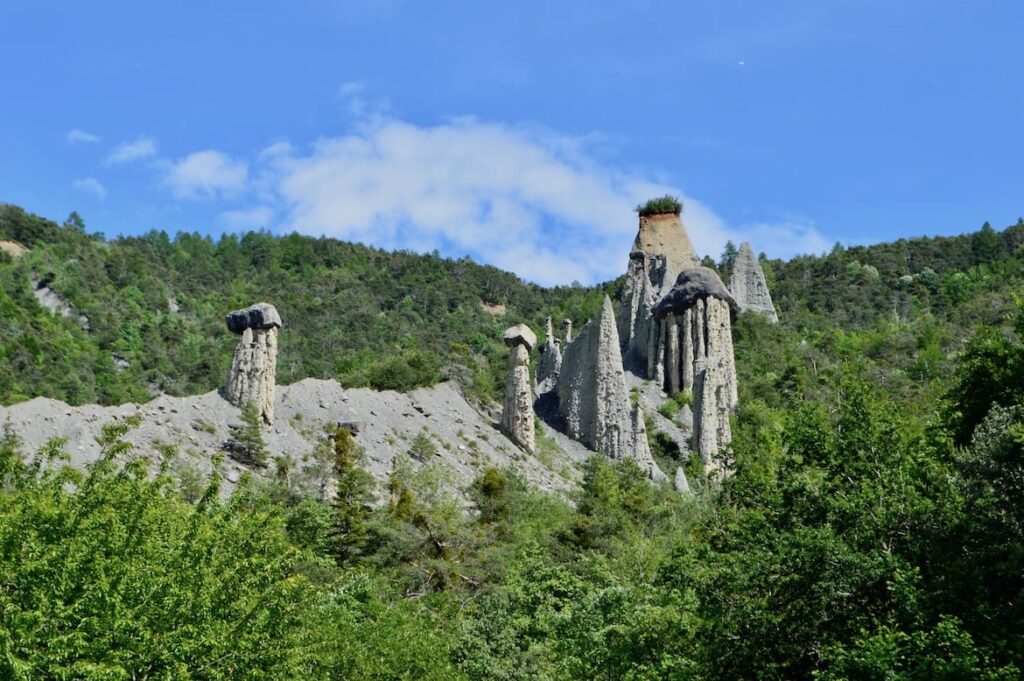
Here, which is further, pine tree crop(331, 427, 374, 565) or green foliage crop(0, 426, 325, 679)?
pine tree crop(331, 427, 374, 565)

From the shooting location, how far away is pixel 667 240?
8262 centimetres

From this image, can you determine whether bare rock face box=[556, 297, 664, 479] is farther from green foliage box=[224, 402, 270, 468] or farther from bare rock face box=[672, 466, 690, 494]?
green foliage box=[224, 402, 270, 468]

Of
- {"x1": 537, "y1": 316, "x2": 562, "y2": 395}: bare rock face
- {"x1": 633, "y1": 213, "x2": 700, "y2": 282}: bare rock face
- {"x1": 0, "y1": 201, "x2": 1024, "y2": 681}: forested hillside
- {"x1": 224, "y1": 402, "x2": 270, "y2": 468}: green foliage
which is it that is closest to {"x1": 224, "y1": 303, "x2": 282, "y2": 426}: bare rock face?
{"x1": 224, "y1": 402, "x2": 270, "y2": 468}: green foliage

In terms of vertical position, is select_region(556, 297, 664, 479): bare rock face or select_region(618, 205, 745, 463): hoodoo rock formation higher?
select_region(618, 205, 745, 463): hoodoo rock formation

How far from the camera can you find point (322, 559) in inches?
1385

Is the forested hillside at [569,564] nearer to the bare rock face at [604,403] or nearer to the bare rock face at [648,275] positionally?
the bare rock face at [604,403]

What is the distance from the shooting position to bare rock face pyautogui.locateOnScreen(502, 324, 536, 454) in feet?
187

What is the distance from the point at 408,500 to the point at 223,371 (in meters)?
51.7

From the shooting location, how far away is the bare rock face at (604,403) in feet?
194

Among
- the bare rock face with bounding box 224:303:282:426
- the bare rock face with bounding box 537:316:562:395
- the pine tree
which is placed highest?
the bare rock face with bounding box 537:316:562:395

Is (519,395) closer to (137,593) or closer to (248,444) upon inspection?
(248,444)

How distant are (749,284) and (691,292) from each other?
851 inches

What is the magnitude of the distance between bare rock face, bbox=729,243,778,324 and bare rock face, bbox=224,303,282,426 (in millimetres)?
46791

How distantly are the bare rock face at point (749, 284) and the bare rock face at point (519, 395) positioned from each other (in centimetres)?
3451
